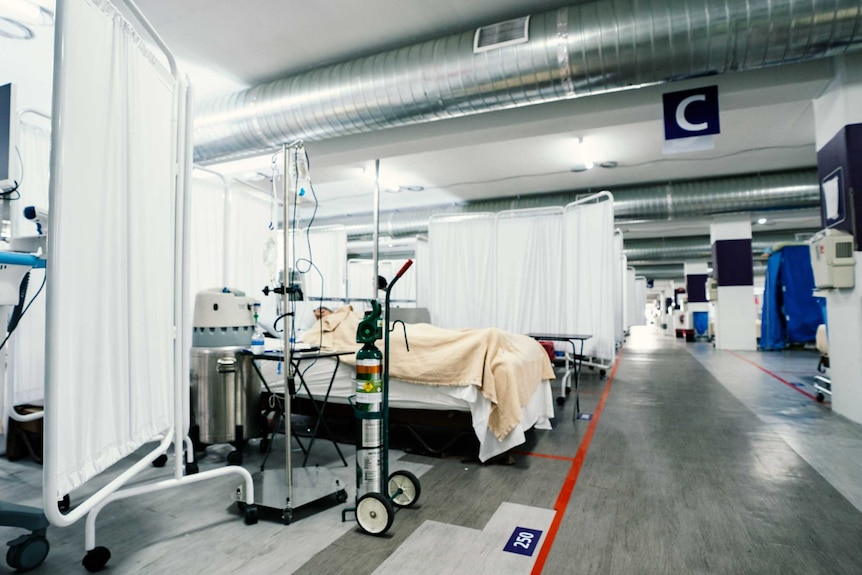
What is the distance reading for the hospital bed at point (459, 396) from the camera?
9.21 ft

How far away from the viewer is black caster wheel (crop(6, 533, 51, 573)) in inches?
64.4

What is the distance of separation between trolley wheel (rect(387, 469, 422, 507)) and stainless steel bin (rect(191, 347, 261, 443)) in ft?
4.23

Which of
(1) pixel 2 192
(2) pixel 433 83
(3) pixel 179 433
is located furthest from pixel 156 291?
(2) pixel 433 83

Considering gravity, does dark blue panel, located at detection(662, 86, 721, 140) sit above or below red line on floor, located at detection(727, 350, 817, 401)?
above

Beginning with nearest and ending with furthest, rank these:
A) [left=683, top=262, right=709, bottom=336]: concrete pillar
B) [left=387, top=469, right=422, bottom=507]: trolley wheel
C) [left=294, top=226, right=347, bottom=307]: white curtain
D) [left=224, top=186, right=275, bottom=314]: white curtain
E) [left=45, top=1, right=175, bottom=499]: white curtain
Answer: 1. [left=45, top=1, right=175, bottom=499]: white curtain
2. [left=387, top=469, right=422, bottom=507]: trolley wheel
3. [left=224, top=186, right=275, bottom=314]: white curtain
4. [left=294, top=226, right=347, bottom=307]: white curtain
5. [left=683, top=262, right=709, bottom=336]: concrete pillar

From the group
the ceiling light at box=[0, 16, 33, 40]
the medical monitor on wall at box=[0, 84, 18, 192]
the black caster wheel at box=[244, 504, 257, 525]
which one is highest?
the ceiling light at box=[0, 16, 33, 40]

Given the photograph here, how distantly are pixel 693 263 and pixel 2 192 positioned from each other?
16.3m

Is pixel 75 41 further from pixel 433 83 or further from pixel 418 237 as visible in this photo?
pixel 418 237

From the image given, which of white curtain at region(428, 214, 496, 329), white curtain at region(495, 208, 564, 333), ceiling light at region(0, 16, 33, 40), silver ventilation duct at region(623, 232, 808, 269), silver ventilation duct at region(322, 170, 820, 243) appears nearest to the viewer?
ceiling light at region(0, 16, 33, 40)

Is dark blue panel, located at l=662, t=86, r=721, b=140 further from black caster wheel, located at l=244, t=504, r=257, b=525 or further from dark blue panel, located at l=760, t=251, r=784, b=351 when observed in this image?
dark blue panel, located at l=760, t=251, r=784, b=351

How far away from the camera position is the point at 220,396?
117 inches

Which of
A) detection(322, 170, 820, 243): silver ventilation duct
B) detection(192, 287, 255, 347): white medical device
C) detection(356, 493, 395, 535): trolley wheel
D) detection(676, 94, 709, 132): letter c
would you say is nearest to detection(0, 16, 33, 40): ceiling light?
detection(192, 287, 255, 347): white medical device

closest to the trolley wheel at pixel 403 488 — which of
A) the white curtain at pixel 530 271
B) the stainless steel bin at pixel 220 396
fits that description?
the stainless steel bin at pixel 220 396

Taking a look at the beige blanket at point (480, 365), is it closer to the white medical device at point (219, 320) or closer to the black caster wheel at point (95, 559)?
the white medical device at point (219, 320)
